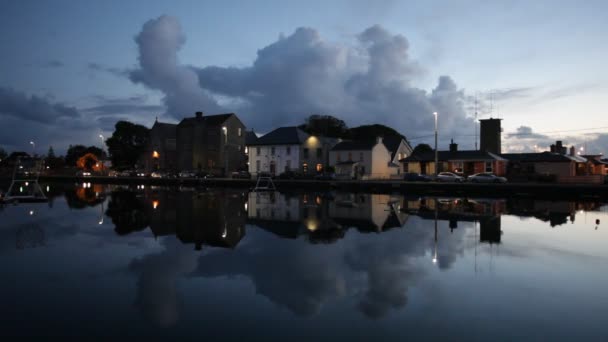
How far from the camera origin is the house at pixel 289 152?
64312 mm

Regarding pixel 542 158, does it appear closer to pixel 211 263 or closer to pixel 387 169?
pixel 387 169

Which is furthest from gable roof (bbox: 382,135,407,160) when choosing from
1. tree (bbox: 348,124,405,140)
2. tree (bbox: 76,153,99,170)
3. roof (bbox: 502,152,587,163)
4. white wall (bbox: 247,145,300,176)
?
tree (bbox: 76,153,99,170)

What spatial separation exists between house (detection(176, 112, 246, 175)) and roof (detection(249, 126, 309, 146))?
7388 millimetres

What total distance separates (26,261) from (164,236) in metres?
4.89

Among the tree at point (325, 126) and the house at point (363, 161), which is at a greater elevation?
the tree at point (325, 126)

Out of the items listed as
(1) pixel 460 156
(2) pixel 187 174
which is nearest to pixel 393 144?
(1) pixel 460 156

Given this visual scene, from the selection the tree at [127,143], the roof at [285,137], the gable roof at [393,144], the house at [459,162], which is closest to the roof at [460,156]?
the house at [459,162]

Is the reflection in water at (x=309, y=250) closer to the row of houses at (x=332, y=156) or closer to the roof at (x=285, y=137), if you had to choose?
the row of houses at (x=332, y=156)

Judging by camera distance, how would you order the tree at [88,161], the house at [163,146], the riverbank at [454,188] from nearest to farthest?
the riverbank at [454,188] < the house at [163,146] < the tree at [88,161]

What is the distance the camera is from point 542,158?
54031 mm

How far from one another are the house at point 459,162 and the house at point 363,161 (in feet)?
9.00

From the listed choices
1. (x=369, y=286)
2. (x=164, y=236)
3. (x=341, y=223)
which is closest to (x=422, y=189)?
(x=341, y=223)

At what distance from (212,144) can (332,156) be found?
22493mm

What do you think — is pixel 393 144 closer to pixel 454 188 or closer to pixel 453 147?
pixel 453 147
